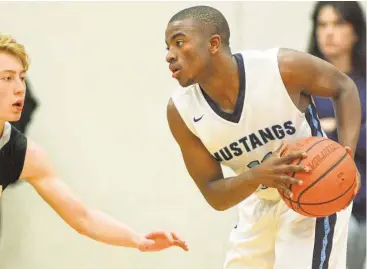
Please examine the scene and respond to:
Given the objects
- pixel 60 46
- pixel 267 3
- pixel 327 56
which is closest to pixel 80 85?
pixel 60 46

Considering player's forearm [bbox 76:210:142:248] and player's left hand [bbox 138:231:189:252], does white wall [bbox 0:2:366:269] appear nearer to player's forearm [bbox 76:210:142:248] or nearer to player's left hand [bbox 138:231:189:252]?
player's forearm [bbox 76:210:142:248]

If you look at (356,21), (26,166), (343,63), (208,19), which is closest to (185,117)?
(208,19)

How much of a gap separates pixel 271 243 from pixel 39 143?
1.26 m

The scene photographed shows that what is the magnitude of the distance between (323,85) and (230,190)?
454 millimetres

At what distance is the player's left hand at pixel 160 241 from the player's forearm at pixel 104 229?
0.32 ft

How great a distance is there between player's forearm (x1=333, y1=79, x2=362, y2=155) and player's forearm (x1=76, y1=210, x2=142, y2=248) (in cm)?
83

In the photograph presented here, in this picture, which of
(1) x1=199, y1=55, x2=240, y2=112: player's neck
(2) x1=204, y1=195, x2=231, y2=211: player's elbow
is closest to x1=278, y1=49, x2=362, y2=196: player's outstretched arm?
(1) x1=199, y1=55, x2=240, y2=112: player's neck

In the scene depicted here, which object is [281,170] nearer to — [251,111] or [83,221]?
[251,111]

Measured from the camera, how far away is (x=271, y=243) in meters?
2.40

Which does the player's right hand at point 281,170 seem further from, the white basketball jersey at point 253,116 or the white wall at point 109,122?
the white wall at point 109,122

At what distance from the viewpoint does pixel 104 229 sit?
8.53 ft

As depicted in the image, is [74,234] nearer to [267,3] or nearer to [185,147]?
[185,147]

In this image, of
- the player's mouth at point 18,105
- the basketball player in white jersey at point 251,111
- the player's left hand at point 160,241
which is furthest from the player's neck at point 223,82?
the player's mouth at point 18,105

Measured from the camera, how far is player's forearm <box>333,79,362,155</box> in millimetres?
2275
